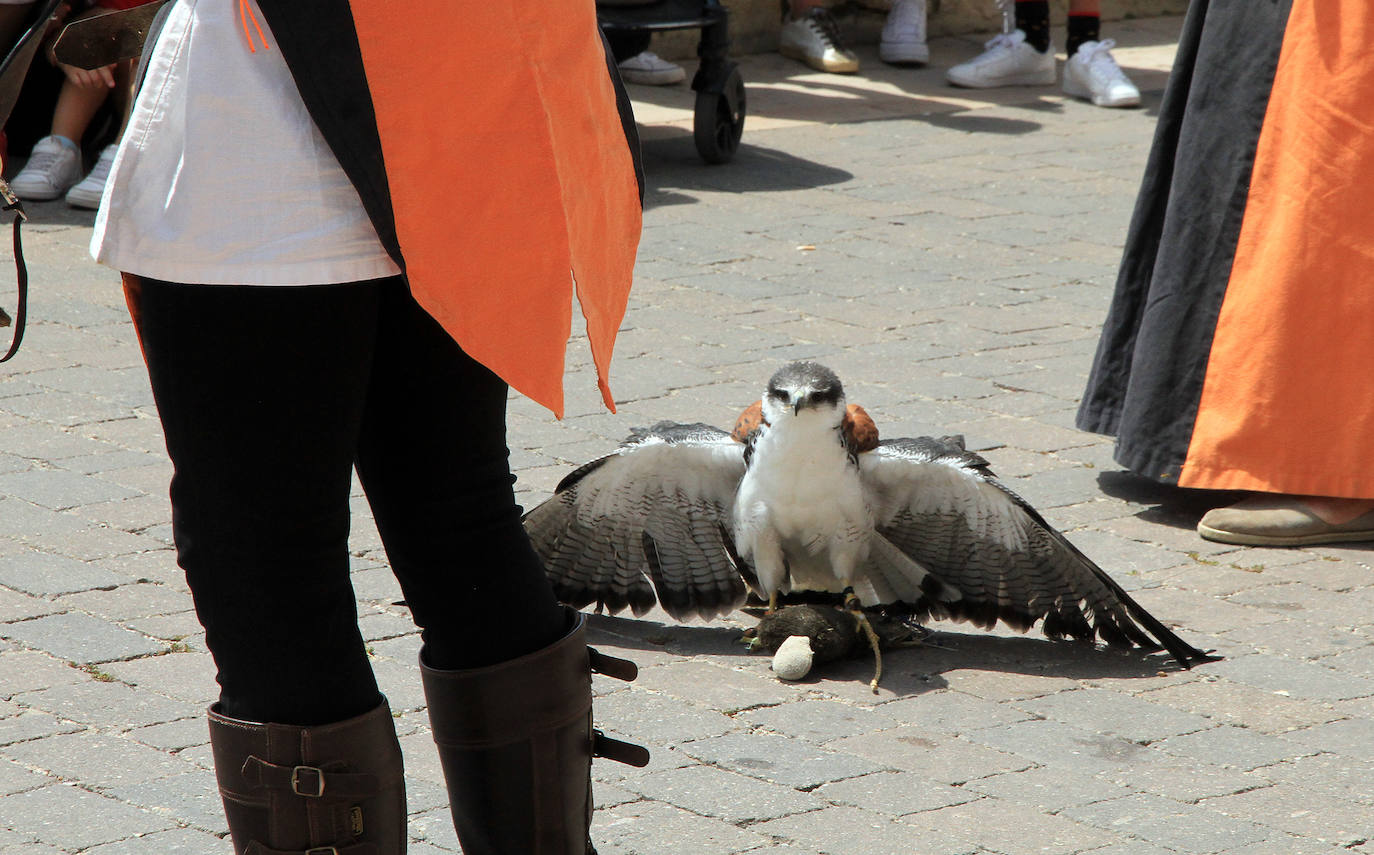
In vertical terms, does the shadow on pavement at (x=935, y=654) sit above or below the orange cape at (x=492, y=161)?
below

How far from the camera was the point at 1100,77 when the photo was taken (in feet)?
30.1

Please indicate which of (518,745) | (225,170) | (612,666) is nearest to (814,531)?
(612,666)

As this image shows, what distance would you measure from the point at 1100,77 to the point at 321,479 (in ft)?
27.1

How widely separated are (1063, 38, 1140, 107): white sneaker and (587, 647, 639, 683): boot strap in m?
7.77

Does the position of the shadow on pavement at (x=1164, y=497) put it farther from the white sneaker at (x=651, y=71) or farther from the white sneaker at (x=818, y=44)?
the white sneaker at (x=818, y=44)

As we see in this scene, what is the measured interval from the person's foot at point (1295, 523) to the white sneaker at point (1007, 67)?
241 inches

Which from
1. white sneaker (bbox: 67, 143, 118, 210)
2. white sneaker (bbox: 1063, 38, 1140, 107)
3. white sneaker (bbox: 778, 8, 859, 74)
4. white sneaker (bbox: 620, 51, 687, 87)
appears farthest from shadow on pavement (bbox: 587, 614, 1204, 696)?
white sneaker (bbox: 778, 8, 859, 74)

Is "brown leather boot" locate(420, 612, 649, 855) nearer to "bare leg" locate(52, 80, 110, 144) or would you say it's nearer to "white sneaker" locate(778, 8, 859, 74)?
"bare leg" locate(52, 80, 110, 144)

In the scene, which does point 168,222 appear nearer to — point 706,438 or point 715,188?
point 706,438

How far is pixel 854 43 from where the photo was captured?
10461 millimetres

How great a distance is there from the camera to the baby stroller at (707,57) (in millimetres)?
7133

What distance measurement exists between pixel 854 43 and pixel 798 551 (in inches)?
305

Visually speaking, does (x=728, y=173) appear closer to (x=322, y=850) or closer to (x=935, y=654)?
(x=935, y=654)

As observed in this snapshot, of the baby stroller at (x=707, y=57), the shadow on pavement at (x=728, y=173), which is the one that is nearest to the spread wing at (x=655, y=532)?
the shadow on pavement at (x=728, y=173)
